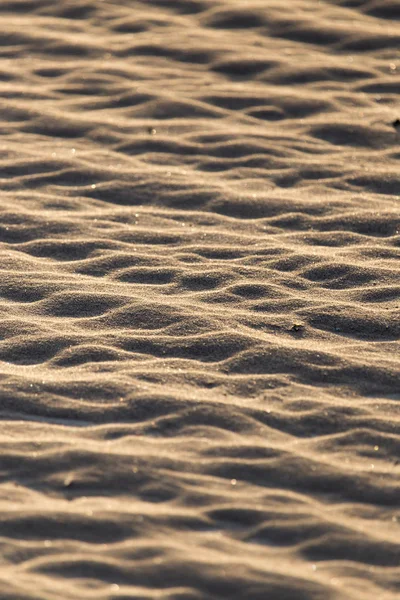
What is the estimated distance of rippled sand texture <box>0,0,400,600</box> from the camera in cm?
304

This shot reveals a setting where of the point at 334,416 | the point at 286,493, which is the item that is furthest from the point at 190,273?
the point at 286,493

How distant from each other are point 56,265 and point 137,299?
Answer: 1.73 feet

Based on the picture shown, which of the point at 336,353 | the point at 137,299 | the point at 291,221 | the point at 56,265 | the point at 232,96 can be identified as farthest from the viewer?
the point at 232,96

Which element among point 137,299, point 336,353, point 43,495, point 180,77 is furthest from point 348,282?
point 180,77

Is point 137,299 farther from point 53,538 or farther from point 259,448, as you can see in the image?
point 53,538

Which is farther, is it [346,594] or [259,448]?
[259,448]

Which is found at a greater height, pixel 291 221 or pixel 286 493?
pixel 291 221

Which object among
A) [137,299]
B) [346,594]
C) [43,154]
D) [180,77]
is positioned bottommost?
[346,594]

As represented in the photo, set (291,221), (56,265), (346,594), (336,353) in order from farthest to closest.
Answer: (291,221) → (56,265) → (336,353) → (346,594)

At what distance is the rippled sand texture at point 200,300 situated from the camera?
3035mm

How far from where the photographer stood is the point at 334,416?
3.60 m

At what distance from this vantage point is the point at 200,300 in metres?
4.35

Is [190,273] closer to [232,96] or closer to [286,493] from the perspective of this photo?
[286,493]

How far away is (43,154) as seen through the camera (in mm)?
5648
